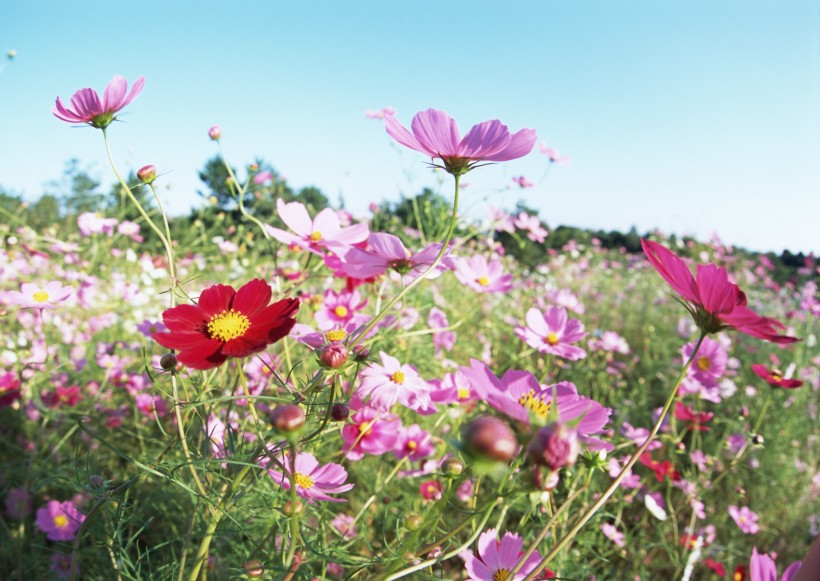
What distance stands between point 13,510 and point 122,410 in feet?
1.26

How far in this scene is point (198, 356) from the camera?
0.41m

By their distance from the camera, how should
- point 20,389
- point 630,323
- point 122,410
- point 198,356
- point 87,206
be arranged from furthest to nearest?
1. point 87,206
2. point 630,323
3. point 122,410
4. point 20,389
5. point 198,356

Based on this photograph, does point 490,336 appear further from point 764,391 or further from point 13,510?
point 13,510

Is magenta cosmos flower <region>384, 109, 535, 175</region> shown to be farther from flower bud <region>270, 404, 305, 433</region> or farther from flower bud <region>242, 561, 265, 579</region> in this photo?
flower bud <region>242, 561, 265, 579</region>

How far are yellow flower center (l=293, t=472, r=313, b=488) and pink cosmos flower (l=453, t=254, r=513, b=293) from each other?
349 millimetres

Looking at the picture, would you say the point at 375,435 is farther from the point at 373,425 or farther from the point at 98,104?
the point at 98,104

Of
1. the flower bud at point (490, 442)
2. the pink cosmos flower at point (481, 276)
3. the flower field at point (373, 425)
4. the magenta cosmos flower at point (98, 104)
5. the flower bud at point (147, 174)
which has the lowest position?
the flower field at point (373, 425)

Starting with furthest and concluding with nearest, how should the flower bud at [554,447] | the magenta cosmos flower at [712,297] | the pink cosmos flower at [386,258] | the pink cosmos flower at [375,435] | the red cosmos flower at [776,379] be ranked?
the red cosmos flower at [776,379], the pink cosmos flower at [375,435], the pink cosmos flower at [386,258], the magenta cosmos flower at [712,297], the flower bud at [554,447]

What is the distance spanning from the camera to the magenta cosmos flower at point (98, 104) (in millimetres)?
517

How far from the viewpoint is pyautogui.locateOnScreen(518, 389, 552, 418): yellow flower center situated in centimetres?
43

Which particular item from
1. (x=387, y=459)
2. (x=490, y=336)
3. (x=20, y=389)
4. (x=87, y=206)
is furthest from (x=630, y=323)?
(x=87, y=206)

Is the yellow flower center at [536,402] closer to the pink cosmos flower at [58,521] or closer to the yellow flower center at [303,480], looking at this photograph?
the yellow flower center at [303,480]

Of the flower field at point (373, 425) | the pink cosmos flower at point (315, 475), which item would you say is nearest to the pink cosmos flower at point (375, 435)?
the flower field at point (373, 425)

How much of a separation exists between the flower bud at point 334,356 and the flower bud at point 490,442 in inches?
5.6
